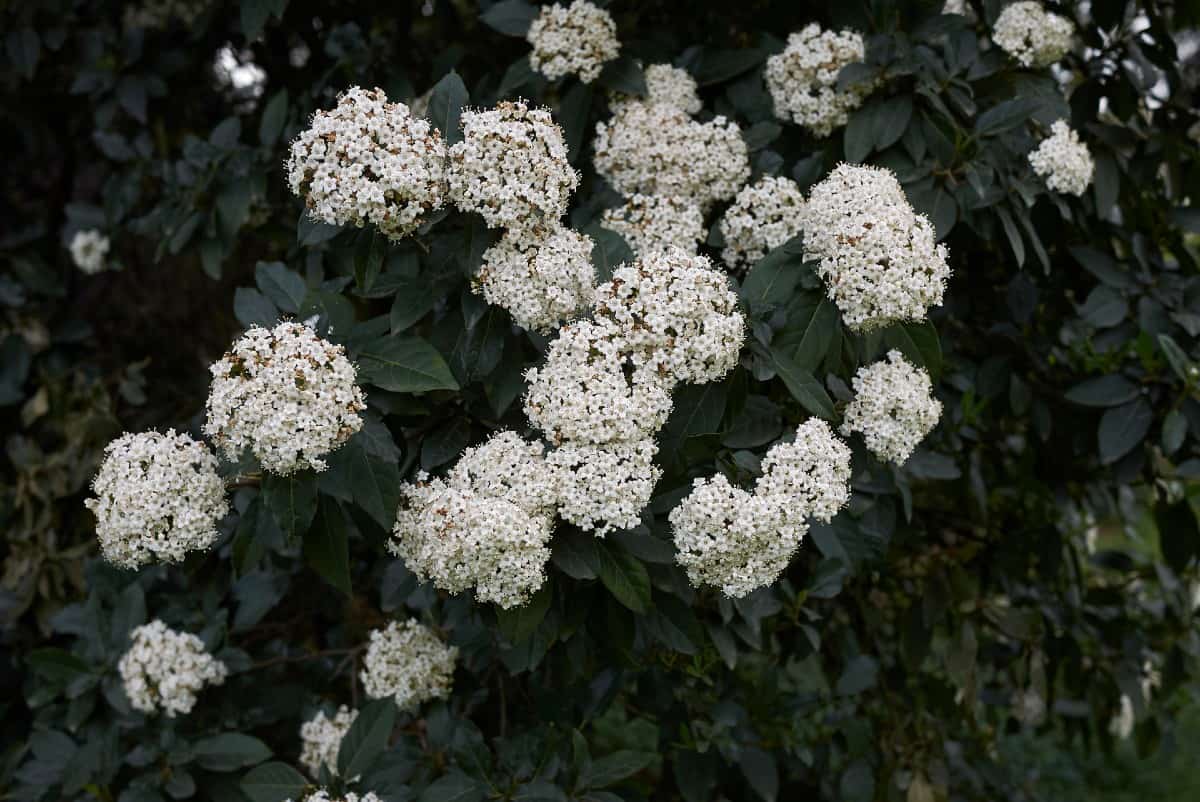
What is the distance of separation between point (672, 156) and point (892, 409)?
0.81 metres

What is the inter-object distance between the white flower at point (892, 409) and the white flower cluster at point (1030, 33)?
105 cm

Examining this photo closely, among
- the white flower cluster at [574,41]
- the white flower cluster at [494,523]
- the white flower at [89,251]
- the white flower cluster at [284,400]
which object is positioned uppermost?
the white flower cluster at [574,41]

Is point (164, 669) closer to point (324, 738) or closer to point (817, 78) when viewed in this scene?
point (324, 738)

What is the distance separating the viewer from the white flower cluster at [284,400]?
6.79ft

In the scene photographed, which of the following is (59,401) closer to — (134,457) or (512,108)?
(134,457)

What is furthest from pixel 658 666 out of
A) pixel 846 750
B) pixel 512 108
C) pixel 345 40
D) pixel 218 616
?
pixel 345 40

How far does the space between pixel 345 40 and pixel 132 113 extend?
1024mm

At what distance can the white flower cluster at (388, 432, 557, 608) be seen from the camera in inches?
82.0

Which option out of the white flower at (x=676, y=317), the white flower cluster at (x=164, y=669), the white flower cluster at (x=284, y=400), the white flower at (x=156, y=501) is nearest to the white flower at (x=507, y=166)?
the white flower at (x=676, y=317)

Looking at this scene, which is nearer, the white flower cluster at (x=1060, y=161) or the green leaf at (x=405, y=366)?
the green leaf at (x=405, y=366)

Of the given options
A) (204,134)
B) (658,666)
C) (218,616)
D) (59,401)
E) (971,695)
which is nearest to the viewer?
(658,666)

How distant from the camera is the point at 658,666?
3.05m

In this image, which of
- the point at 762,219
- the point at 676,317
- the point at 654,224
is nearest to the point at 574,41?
the point at 654,224

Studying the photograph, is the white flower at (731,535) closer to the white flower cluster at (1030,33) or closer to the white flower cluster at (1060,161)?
the white flower cluster at (1060,161)
